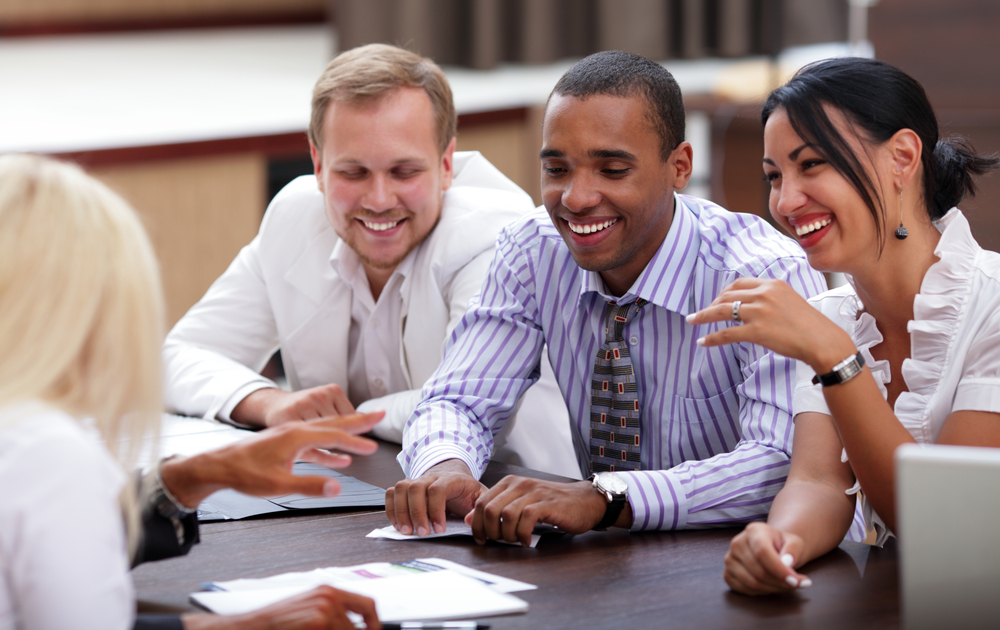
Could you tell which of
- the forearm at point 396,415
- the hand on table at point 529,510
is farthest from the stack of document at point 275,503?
the forearm at point 396,415

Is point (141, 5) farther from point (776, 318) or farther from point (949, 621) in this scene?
point (949, 621)

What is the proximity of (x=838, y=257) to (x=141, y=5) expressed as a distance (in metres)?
2.92

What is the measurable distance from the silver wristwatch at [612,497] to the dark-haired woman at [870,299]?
0.17 m

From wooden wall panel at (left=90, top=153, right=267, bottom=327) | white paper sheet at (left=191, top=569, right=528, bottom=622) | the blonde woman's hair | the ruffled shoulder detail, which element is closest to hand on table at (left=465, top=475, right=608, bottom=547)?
white paper sheet at (left=191, top=569, right=528, bottom=622)

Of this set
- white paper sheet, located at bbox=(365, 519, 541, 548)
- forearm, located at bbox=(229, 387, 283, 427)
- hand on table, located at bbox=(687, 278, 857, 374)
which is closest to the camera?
hand on table, located at bbox=(687, 278, 857, 374)

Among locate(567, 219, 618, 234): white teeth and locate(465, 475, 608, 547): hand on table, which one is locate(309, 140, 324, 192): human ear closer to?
locate(567, 219, 618, 234): white teeth

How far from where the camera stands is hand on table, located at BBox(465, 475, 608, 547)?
1150mm

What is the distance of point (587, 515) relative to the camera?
119 cm

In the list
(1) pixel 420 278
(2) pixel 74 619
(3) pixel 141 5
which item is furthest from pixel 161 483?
(3) pixel 141 5

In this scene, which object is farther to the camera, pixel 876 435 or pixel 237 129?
pixel 237 129

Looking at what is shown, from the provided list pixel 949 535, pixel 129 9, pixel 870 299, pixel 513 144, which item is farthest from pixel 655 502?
pixel 129 9

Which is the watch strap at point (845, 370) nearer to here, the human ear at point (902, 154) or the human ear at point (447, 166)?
the human ear at point (902, 154)

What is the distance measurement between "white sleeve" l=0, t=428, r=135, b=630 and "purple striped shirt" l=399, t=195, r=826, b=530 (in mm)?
682

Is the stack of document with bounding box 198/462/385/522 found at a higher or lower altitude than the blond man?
lower
